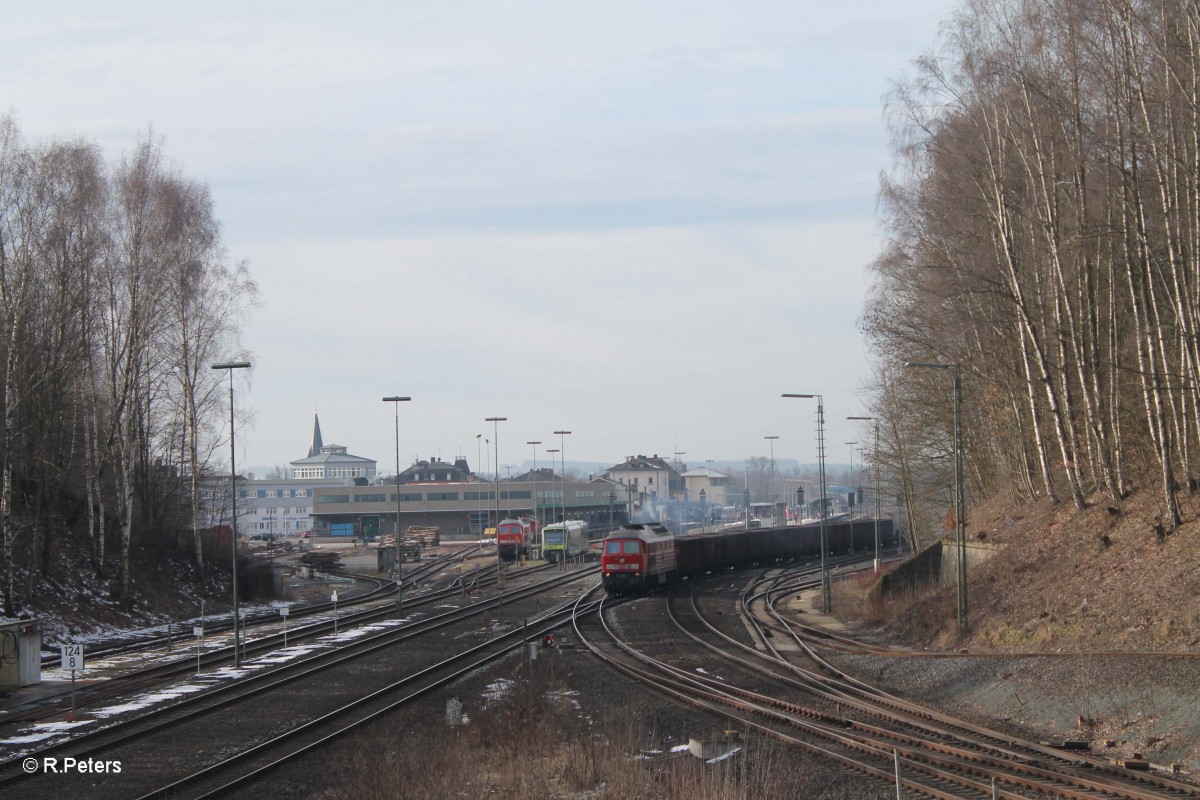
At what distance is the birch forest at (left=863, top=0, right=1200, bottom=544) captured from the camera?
21422 mm

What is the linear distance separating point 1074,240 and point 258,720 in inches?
808

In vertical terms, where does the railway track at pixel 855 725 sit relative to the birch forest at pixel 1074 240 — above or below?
below

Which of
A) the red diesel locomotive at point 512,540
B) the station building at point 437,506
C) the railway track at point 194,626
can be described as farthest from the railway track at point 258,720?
the station building at point 437,506

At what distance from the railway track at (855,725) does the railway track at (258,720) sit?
4882 mm

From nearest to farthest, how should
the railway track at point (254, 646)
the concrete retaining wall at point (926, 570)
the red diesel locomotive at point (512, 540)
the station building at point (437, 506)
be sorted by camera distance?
the railway track at point (254, 646)
the concrete retaining wall at point (926, 570)
the red diesel locomotive at point (512, 540)
the station building at point (437, 506)

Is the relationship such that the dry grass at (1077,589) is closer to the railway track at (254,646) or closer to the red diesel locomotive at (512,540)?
the railway track at (254,646)

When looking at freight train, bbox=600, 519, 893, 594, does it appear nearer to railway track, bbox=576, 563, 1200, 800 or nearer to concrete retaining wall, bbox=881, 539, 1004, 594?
concrete retaining wall, bbox=881, 539, 1004, 594

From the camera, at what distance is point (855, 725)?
1689 centimetres

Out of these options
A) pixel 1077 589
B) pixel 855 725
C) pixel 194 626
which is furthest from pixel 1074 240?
pixel 194 626

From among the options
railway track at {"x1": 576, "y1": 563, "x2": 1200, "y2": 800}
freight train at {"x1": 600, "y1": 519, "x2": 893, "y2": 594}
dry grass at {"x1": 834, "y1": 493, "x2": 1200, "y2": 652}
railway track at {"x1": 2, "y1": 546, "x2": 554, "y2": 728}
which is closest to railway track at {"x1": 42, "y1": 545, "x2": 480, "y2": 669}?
railway track at {"x1": 2, "y1": 546, "x2": 554, "y2": 728}

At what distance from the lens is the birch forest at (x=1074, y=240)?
21.4m

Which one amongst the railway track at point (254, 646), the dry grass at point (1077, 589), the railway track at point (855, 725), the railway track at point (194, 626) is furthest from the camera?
the railway track at point (194, 626)

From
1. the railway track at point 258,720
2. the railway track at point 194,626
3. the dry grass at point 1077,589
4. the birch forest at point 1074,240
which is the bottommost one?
the railway track at point 194,626

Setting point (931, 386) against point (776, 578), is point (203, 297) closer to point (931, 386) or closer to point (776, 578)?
point (931, 386)
